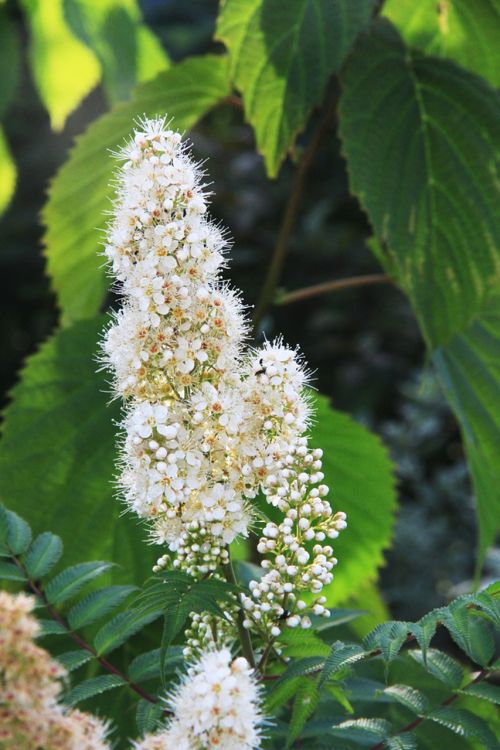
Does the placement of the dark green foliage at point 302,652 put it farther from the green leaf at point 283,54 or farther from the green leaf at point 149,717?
the green leaf at point 283,54

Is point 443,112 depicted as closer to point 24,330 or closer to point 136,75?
point 136,75

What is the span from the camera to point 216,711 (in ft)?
1.32

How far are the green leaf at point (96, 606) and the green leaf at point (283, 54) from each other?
44cm

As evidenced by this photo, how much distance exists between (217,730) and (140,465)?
0.13 m

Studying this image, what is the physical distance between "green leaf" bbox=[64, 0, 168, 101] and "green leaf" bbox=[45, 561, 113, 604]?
2.12ft

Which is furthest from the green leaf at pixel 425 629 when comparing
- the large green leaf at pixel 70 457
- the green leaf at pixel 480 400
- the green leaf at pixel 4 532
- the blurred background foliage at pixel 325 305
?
the blurred background foliage at pixel 325 305

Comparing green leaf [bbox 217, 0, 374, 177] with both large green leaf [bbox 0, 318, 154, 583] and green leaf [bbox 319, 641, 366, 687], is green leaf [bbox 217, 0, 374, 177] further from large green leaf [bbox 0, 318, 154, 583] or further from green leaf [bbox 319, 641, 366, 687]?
green leaf [bbox 319, 641, 366, 687]

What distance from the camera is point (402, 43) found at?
959 millimetres

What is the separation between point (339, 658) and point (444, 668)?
9 cm

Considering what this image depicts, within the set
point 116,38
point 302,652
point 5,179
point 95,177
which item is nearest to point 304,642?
point 302,652

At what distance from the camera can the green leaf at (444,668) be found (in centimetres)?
53

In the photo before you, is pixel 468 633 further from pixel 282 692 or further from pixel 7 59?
pixel 7 59

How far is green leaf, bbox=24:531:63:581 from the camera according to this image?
57 centimetres

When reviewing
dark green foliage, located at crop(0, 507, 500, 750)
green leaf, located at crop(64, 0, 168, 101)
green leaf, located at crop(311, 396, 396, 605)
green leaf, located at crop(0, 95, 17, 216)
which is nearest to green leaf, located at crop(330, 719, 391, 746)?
dark green foliage, located at crop(0, 507, 500, 750)
